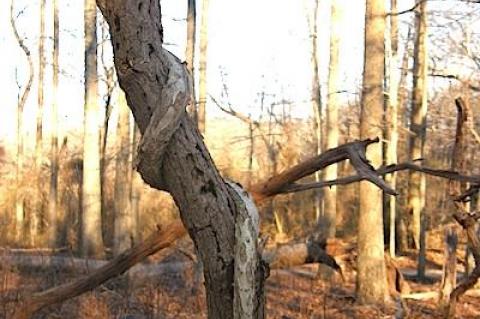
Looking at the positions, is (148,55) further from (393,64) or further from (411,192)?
(411,192)

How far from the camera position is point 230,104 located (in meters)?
22.0

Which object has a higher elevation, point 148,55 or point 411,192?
point 148,55

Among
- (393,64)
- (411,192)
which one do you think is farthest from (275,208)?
(393,64)

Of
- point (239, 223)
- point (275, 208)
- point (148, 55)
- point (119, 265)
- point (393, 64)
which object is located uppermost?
point (393, 64)

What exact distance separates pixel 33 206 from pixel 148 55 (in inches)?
927

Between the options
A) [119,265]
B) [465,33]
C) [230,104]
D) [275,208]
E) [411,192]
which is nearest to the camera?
[119,265]

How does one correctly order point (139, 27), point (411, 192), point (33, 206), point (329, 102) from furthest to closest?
point (33, 206), point (411, 192), point (329, 102), point (139, 27)

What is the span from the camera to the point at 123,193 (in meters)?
17.4

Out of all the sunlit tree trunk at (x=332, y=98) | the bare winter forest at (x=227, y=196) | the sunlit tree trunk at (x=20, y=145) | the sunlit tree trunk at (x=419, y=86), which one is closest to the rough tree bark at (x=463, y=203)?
the bare winter forest at (x=227, y=196)

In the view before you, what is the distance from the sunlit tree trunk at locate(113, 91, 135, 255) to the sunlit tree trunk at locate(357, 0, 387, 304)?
17.6 feet

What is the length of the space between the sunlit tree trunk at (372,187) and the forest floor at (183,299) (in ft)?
1.43

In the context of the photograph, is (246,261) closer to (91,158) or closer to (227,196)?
(227,196)

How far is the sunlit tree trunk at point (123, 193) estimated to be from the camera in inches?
620

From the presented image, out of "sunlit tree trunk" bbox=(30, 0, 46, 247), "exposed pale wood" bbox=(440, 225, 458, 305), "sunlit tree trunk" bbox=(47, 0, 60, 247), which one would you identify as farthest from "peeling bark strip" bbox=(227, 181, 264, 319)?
"sunlit tree trunk" bbox=(30, 0, 46, 247)
